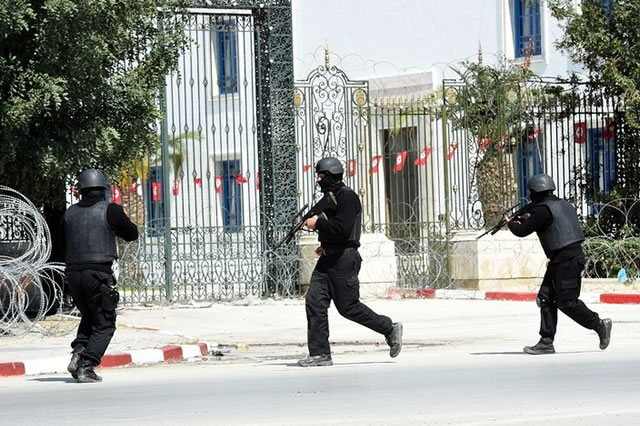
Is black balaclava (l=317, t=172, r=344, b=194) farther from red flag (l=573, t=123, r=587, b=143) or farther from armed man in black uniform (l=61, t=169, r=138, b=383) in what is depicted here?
red flag (l=573, t=123, r=587, b=143)

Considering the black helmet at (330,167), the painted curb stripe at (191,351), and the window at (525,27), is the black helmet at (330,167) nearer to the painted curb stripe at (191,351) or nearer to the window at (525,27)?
the painted curb stripe at (191,351)

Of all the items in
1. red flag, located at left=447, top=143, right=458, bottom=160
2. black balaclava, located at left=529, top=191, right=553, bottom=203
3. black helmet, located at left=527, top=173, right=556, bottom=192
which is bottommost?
black balaclava, located at left=529, top=191, right=553, bottom=203

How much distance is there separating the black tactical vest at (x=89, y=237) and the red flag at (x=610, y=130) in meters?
14.4

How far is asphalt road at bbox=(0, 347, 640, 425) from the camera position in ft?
30.7

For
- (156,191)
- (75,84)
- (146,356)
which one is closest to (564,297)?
(146,356)

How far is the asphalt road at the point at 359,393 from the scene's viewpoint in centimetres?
935

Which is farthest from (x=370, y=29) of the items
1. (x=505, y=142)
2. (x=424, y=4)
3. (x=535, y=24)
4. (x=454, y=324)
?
(x=454, y=324)

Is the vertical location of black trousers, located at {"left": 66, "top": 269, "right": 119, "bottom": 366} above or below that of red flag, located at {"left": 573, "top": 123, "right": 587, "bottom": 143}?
below

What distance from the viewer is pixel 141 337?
1616cm

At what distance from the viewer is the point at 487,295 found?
872 inches

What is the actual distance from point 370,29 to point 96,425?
84.3 feet

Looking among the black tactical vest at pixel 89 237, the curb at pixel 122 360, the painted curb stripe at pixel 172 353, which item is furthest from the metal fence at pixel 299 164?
the black tactical vest at pixel 89 237

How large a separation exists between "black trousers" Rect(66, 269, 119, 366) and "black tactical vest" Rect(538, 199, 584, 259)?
401 cm

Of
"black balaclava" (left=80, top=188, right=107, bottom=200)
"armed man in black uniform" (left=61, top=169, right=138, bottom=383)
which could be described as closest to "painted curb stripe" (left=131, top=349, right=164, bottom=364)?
"armed man in black uniform" (left=61, top=169, right=138, bottom=383)
